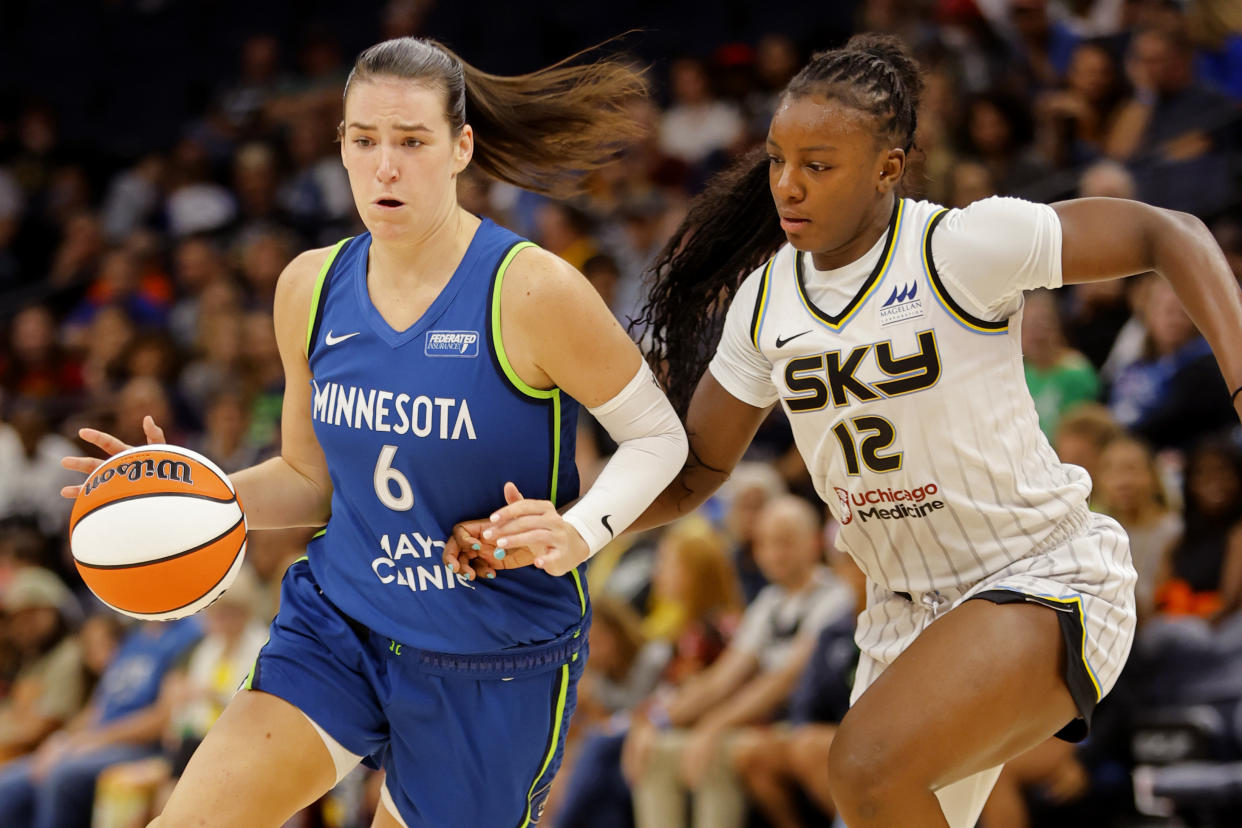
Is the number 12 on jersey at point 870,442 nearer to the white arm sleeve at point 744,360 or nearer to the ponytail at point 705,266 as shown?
the white arm sleeve at point 744,360

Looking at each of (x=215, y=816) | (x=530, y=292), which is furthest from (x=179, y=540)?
(x=530, y=292)

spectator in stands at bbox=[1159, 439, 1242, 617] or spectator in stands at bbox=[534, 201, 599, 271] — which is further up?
spectator in stands at bbox=[534, 201, 599, 271]

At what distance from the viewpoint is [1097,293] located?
294 inches

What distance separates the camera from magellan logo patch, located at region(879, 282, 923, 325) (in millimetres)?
3363

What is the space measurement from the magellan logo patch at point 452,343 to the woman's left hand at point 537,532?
340mm

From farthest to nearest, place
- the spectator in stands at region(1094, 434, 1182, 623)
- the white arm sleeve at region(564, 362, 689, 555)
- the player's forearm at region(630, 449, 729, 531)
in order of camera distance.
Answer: the spectator in stands at region(1094, 434, 1182, 623)
the player's forearm at region(630, 449, 729, 531)
the white arm sleeve at region(564, 362, 689, 555)

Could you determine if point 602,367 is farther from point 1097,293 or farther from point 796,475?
point 1097,293

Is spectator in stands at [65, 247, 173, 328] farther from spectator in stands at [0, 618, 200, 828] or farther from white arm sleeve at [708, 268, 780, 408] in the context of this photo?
white arm sleeve at [708, 268, 780, 408]

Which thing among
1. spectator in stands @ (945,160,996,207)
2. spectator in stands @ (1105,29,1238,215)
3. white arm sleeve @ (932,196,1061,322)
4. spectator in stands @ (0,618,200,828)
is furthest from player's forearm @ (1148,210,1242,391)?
spectator in stands @ (0,618,200,828)

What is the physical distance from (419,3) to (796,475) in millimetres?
7441

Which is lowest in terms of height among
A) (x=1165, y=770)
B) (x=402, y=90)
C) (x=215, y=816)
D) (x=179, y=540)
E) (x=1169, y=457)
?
(x=1165, y=770)

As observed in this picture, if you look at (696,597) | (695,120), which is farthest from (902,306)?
(695,120)

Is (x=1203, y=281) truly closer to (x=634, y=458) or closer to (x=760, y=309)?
(x=760, y=309)

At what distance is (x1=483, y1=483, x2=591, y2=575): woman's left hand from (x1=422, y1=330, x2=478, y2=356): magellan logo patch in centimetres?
34
